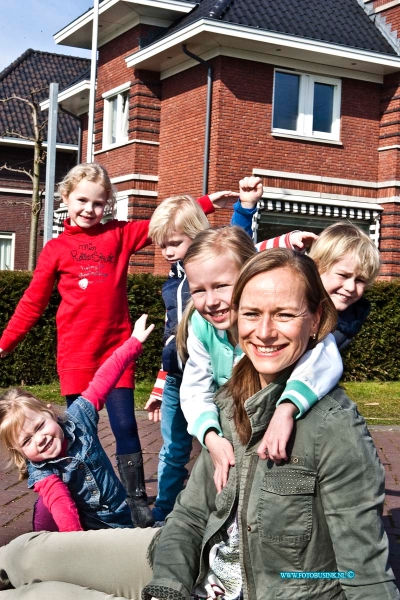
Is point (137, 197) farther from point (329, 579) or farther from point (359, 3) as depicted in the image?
point (329, 579)

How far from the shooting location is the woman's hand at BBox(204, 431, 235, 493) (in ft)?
7.52

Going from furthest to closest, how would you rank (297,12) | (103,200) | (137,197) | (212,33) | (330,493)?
(137,197) → (297,12) → (212,33) → (103,200) → (330,493)

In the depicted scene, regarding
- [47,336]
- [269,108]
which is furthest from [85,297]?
[269,108]

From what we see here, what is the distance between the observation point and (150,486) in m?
5.48

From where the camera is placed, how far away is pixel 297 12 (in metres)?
19.1

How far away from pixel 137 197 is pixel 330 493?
1880 centimetres

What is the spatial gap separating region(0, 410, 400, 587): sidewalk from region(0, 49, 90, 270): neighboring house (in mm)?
24253

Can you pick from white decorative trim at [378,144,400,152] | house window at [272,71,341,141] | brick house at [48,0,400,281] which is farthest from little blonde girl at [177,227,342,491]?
white decorative trim at [378,144,400,152]

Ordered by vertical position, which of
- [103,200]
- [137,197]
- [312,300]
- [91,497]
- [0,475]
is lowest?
[0,475]

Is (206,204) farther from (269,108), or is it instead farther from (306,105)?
(306,105)

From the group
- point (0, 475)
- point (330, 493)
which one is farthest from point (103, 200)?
point (330, 493)

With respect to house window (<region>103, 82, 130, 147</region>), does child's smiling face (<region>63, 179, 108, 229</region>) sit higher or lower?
lower

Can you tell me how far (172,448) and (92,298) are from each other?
0.92 metres

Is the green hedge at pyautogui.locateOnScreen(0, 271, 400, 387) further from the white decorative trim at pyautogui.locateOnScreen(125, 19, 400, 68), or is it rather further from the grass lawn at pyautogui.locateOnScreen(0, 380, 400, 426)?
the white decorative trim at pyautogui.locateOnScreen(125, 19, 400, 68)
